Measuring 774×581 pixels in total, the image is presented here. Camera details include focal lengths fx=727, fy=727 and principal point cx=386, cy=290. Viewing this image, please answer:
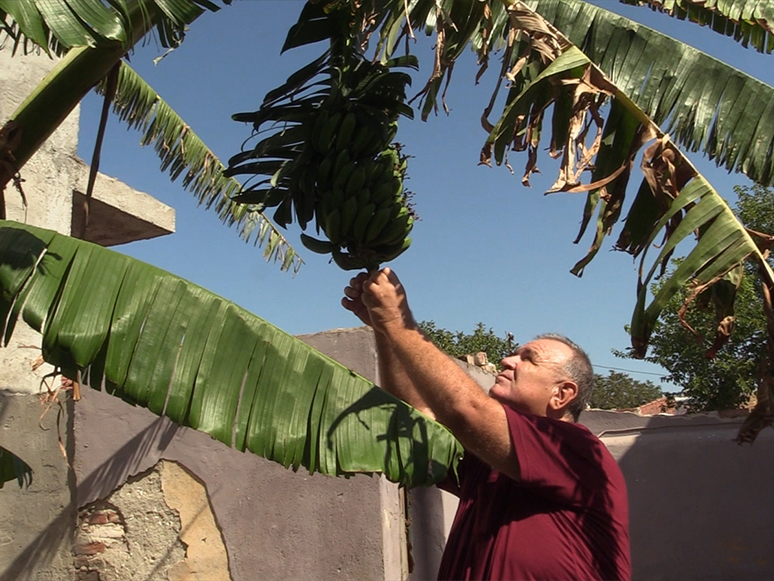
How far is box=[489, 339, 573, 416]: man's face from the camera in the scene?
8.06 ft

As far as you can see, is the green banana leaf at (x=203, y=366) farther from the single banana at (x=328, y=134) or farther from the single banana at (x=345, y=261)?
the single banana at (x=328, y=134)

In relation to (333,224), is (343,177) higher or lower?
higher

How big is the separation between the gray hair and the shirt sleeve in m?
0.31

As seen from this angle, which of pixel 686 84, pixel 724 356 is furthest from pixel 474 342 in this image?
pixel 686 84

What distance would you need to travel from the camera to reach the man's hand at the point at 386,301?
2.04 metres

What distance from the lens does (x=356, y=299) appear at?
2.21 metres

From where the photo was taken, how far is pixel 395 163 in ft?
6.82

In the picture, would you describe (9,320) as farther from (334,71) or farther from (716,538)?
(716,538)

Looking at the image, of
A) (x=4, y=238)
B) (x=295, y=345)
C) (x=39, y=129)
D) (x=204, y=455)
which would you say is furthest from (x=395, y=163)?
(x=204, y=455)

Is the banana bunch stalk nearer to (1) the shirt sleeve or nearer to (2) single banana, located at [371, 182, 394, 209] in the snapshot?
(2) single banana, located at [371, 182, 394, 209]

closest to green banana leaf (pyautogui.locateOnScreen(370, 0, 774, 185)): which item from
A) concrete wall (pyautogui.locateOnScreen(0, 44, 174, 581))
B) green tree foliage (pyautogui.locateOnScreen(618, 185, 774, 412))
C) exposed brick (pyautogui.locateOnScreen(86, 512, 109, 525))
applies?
concrete wall (pyautogui.locateOnScreen(0, 44, 174, 581))

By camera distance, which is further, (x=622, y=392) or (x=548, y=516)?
(x=622, y=392)

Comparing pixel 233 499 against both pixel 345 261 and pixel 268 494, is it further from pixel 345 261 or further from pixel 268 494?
pixel 345 261

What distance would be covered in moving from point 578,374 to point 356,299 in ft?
2.76
